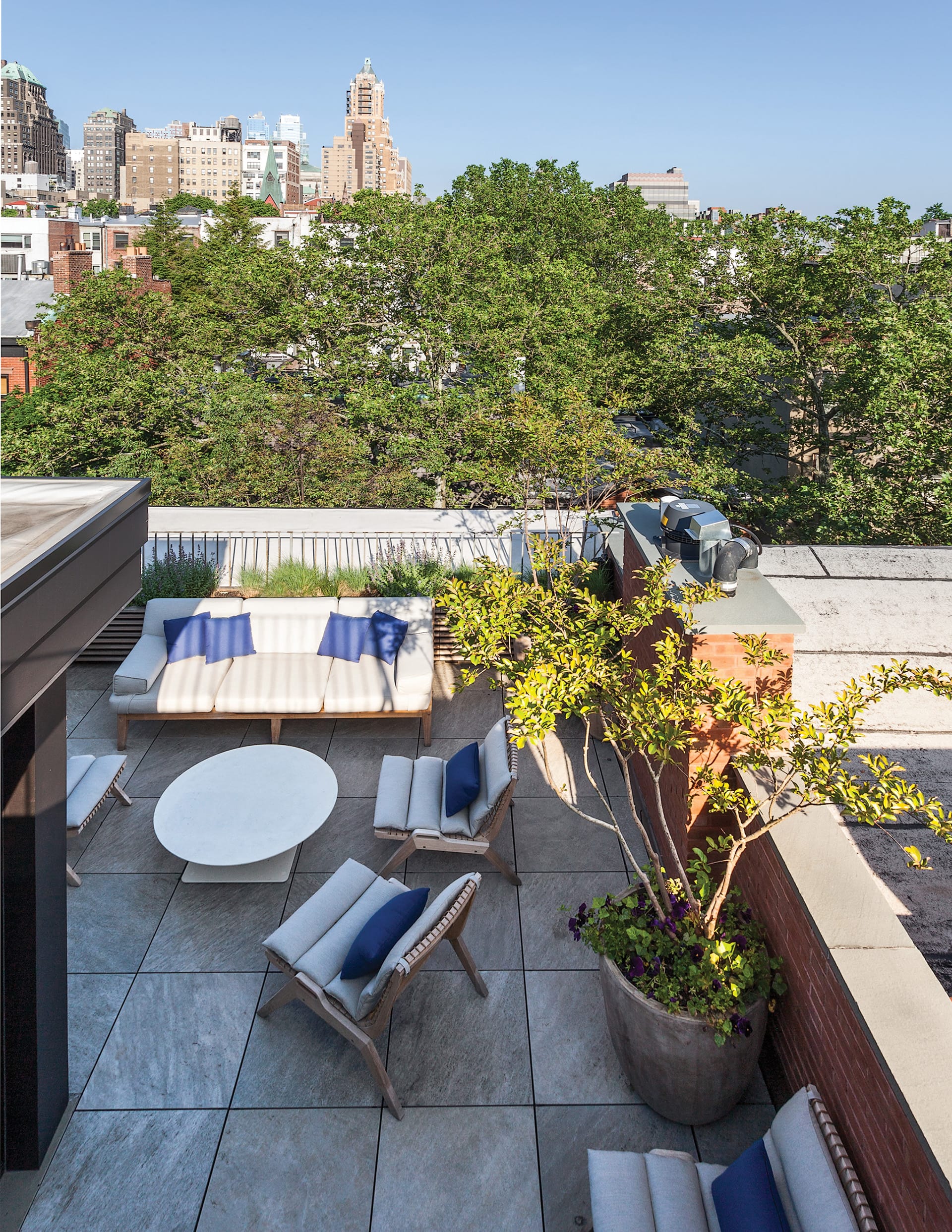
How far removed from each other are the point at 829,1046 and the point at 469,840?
2.56 m

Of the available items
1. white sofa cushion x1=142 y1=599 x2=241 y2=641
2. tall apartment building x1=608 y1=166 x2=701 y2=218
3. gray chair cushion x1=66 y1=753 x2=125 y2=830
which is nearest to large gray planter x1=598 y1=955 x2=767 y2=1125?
gray chair cushion x1=66 y1=753 x2=125 y2=830

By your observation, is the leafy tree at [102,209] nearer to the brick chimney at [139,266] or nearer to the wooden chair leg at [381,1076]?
the brick chimney at [139,266]

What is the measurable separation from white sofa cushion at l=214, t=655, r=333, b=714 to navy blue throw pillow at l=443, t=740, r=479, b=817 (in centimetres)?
Result: 183

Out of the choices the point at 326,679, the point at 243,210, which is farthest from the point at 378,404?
the point at 243,210

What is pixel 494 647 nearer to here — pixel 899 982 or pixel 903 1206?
pixel 899 982

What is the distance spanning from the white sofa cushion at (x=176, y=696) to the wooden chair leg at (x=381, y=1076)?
3.88 metres

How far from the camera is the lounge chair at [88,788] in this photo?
218 inches

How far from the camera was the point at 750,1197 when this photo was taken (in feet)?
9.32

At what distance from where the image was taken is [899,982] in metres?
2.99

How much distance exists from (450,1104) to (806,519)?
16.0 metres

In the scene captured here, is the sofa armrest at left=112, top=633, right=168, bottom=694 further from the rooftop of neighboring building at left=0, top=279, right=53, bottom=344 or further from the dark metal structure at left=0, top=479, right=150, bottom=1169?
the rooftop of neighboring building at left=0, top=279, right=53, bottom=344

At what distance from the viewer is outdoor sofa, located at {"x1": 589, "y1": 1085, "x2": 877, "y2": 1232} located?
8.74ft

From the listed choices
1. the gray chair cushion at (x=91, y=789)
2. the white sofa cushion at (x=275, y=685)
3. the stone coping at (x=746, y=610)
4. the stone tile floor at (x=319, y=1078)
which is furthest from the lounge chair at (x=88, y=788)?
the stone coping at (x=746, y=610)

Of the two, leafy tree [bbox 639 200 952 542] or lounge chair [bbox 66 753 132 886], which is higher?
leafy tree [bbox 639 200 952 542]
